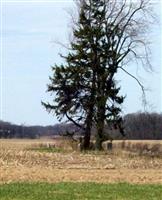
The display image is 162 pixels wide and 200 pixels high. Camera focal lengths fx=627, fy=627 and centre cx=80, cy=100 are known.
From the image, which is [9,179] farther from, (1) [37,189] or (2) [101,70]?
(2) [101,70]

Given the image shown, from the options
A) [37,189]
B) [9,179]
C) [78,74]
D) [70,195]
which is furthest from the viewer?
[78,74]

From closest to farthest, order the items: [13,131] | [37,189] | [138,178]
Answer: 1. [37,189]
2. [138,178]
3. [13,131]

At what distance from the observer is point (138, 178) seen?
994 inches

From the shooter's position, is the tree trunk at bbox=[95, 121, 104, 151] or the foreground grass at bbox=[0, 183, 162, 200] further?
the tree trunk at bbox=[95, 121, 104, 151]

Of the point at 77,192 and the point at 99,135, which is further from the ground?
the point at 99,135

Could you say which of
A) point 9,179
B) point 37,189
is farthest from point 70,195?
point 9,179

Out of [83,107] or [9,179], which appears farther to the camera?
[83,107]

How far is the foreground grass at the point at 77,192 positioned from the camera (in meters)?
16.8

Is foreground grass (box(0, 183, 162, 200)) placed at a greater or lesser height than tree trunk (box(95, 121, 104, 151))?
lesser

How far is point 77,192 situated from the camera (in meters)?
17.9

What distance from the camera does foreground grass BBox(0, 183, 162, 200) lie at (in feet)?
55.0

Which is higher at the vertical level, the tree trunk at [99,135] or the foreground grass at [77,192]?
the tree trunk at [99,135]

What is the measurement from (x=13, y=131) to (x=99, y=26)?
81.5 metres

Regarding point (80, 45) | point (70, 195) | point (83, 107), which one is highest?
point (80, 45)
